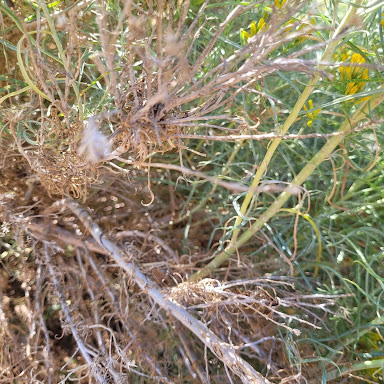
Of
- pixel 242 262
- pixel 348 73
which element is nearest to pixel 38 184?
pixel 242 262

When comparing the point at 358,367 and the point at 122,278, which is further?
the point at 122,278

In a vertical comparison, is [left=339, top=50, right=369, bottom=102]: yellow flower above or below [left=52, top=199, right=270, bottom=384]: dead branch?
above

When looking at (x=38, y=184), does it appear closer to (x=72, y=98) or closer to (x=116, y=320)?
(x=72, y=98)

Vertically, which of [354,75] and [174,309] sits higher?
[354,75]

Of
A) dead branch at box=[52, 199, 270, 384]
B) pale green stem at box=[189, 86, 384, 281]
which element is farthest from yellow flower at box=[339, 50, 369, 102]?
dead branch at box=[52, 199, 270, 384]

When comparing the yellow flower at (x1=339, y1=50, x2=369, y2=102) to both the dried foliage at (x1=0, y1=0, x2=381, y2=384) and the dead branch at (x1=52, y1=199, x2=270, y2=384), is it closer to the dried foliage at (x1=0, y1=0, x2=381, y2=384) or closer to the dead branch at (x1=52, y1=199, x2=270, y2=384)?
the dried foliage at (x1=0, y1=0, x2=381, y2=384)

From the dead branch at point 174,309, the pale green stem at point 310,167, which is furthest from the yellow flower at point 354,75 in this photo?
the dead branch at point 174,309

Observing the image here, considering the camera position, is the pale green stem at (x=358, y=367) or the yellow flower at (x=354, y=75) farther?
the pale green stem at (x=358, y=367)

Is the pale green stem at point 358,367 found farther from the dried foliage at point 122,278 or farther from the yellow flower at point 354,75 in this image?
the yellow flower at point 354,75

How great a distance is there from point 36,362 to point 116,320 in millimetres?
193

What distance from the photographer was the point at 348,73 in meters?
0.75

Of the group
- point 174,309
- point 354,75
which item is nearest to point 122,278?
point 174,309

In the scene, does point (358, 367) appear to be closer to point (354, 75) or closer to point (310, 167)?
point (310, 167)

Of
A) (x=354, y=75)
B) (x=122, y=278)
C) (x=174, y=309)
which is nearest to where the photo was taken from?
(x=354, y=75)
